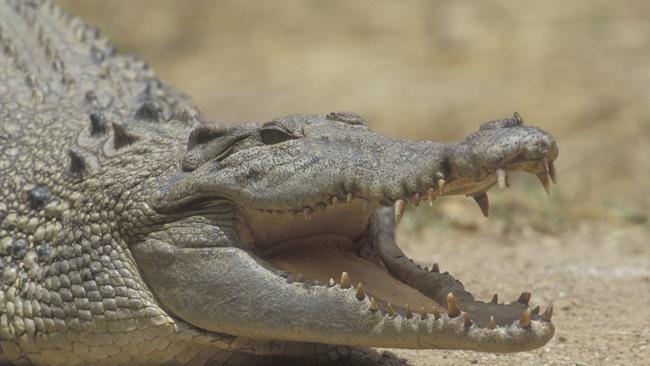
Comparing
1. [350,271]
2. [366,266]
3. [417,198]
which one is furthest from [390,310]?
[366,266]

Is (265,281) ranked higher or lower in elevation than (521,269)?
lower

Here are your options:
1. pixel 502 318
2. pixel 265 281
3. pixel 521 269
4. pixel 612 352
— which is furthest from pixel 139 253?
pixel 521 269

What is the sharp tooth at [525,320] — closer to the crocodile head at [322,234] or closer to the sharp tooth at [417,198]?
the crocodile head at [322,234]

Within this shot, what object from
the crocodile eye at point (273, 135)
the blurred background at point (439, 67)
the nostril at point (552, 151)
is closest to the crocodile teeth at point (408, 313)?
the nostril at point (552, 151)

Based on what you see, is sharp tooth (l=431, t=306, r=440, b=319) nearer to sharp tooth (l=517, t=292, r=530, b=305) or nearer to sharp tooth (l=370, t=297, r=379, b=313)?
sharp tooth (l=370, t=297, r=379, b=313)

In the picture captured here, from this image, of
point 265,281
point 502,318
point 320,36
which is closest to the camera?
point 502,318

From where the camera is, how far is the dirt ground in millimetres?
6031

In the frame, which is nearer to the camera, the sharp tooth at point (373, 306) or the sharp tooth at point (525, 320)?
the sharp tooth at point (525, 320)

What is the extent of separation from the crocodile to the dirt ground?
0.72 meters

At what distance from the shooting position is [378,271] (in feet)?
13.9

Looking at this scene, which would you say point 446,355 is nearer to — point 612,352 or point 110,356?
point 612,352

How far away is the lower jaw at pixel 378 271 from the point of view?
3.88m

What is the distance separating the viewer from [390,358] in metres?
4.54

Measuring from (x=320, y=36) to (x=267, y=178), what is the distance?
38.9 feet
